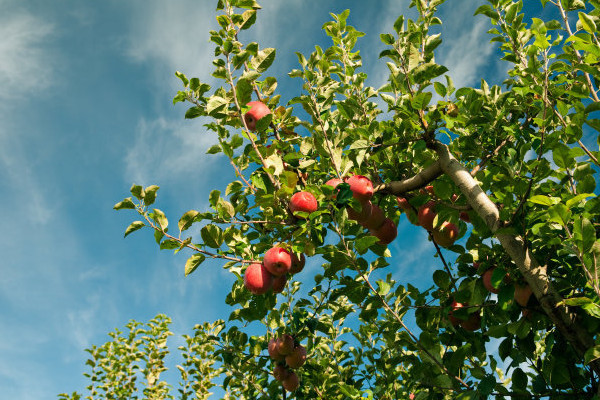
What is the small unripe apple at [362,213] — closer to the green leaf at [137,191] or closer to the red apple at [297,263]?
the red apple at [297,263]

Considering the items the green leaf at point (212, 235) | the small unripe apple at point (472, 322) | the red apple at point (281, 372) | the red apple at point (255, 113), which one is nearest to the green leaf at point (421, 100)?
the red apple at point (255, 113)

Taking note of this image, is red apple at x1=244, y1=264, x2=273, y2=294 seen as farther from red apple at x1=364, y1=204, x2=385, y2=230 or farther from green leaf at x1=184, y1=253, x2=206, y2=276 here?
red apple at x1=364, y1=204, x2=385, y2=230

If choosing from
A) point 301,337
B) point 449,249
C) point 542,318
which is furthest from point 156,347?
point 542,318

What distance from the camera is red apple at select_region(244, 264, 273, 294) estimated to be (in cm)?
274

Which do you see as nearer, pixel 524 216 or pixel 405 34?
pixel 524 216

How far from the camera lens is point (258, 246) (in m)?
2.91

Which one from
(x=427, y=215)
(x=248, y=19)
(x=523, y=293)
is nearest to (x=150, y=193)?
(x=248, y=19)

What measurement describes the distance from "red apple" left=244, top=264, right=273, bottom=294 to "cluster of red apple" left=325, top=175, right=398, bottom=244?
0.73m

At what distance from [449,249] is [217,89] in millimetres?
2315

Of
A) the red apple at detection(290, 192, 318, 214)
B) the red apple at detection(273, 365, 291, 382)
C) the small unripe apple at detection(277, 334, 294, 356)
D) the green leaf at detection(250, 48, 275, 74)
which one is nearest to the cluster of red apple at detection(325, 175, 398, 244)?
the red apple at detection(290, 192, 318, 214)

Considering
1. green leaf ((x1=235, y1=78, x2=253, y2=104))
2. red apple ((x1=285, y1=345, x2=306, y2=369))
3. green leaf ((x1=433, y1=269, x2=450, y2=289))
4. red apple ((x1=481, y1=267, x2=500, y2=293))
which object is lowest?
red apple ((x1=481, y1=267, x2=500, y2=293))

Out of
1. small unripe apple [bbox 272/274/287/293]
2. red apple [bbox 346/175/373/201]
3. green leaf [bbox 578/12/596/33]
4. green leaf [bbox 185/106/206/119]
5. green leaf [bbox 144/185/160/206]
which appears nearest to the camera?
green leaf [bbox 578/12/596/33]

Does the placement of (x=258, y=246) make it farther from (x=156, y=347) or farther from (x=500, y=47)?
(x=156, y=347)

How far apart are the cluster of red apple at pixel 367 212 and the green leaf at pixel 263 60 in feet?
3.20
